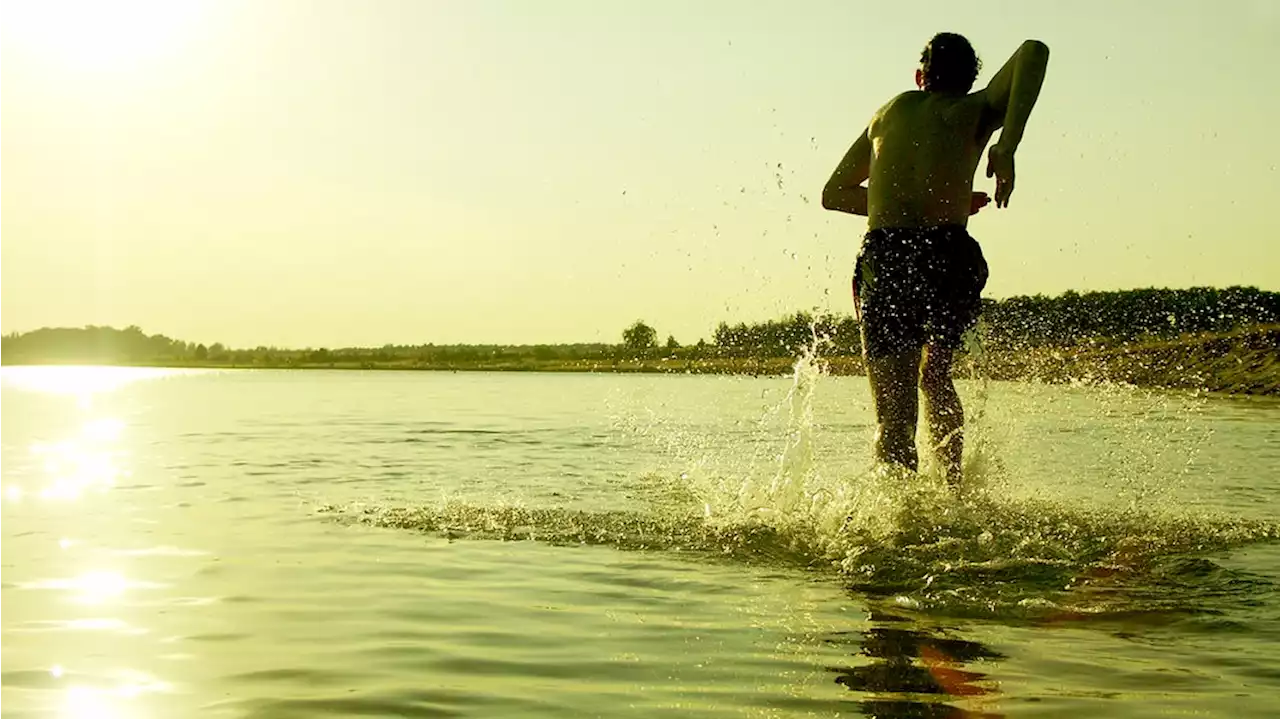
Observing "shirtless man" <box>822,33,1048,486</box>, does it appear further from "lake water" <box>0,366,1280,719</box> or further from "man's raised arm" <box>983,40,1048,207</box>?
"lake water" <box>0,366,1280,719</box>

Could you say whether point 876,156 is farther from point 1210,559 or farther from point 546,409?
point 546,409

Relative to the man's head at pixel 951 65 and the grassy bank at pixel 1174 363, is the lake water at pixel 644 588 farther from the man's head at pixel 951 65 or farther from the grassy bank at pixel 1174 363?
the grassy bank at pixel 1174 363

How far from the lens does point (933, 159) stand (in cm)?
680

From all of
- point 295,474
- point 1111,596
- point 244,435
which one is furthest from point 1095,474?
point 244,435

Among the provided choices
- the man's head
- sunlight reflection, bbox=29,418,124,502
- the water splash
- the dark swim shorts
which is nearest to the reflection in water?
the water splash

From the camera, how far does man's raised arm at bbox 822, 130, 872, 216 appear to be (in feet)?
24.6

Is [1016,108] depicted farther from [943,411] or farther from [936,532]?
[936,532]

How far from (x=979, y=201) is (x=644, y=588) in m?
A: 3.19

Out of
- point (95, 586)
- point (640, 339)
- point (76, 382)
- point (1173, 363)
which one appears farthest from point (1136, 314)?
point (76, 382)

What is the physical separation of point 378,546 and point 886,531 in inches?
94.6

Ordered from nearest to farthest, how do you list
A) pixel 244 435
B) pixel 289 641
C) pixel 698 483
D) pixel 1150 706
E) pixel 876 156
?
pixel 1150 706 → pixel 289 641 → pixel 876 156 → pixel 698 483 → pixel 244 435

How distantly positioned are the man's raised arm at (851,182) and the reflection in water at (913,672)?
3.72 meters

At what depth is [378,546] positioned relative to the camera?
6.19m

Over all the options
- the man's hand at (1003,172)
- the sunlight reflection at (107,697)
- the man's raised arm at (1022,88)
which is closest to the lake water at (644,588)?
the sunlight reflection at (107,697)
